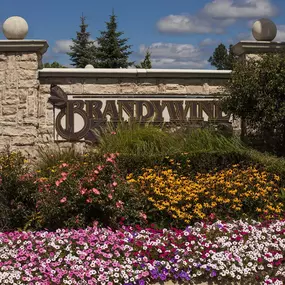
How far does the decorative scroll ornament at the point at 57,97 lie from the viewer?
948 centimetres

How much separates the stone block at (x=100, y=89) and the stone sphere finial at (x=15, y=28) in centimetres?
158

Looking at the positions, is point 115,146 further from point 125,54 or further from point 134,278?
point 125,54

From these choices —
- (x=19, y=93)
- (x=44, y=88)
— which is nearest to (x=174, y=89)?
(x=44, y=88)

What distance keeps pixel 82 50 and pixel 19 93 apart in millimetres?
27212

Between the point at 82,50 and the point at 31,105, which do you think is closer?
the point at 31,105

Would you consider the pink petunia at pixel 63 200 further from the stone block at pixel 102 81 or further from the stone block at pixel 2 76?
the stone block at pixel 2 76

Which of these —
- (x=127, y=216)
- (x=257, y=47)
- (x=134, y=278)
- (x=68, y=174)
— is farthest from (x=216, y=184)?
(x=257, y=47)

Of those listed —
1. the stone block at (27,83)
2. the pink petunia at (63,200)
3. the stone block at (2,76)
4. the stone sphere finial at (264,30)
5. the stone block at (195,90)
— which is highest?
the stone sphere finial at (264,30)

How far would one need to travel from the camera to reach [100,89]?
9625 millimetres

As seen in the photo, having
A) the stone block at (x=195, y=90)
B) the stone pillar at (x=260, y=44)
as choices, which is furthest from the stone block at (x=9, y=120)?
the stone pillar at (x=260, y=44)

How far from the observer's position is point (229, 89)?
8.62 metres

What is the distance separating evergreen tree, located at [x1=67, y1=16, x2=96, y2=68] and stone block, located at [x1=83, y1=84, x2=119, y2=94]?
2551 centimetres

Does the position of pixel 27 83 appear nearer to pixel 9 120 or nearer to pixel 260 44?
pixel 9 120

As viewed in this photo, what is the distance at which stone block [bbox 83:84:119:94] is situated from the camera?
9.59 m
